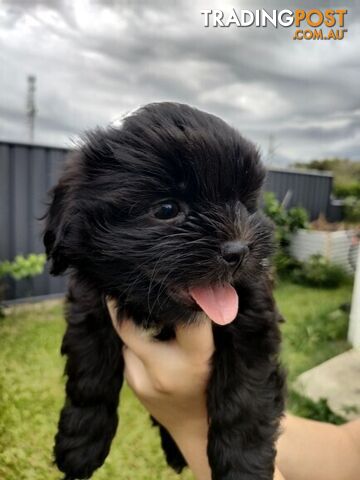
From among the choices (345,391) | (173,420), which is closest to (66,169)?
(173,420)

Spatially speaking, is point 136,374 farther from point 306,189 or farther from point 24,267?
point 306,189

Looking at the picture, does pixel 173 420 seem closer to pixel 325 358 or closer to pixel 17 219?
pixel 325 358

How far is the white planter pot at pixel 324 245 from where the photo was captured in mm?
3111

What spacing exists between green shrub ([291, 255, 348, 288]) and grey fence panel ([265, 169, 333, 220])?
109cm

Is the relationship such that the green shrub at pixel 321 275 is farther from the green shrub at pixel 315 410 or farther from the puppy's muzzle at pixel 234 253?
the puppy's muzzle at pixel 234 253

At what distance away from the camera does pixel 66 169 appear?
30.5 inches

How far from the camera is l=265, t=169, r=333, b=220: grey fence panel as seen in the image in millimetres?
4020

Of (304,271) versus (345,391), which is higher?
(304,271)

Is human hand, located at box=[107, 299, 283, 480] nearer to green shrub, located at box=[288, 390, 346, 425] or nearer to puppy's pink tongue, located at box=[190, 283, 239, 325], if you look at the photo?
puppy's pink tongue, located at box=[190, 283, 239, 325]

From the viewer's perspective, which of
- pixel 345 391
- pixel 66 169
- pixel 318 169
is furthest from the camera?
pixel 318 169

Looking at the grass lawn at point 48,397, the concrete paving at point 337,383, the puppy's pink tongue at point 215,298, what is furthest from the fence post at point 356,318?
the puppy's pink tongue at point 215,298

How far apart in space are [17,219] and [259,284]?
7.28 ft

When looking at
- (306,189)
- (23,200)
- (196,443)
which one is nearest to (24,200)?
(23,200)

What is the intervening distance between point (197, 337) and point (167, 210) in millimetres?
243
